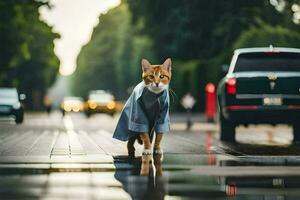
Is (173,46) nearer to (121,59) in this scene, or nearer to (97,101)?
(97,101)

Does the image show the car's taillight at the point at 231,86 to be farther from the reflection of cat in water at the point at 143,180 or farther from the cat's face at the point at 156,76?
the cat's face at the point at 156,76

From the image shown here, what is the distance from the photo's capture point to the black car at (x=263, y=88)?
18375 millimetres

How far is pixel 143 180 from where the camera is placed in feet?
35.2

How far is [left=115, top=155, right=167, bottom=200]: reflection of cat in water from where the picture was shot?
920cm

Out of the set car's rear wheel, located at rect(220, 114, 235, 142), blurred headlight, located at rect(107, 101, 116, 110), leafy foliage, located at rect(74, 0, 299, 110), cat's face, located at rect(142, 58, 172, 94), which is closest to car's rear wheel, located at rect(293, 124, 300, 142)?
car's rear wheel, located at rect(220, 114, 235, 142)

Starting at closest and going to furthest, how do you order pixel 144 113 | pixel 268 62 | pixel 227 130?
pixel 144 113 < pixel 268 62 < pixel 227 130

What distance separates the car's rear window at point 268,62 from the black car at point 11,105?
67.1ft

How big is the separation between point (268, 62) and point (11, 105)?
21036mm

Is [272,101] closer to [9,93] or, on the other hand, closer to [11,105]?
[11,105]

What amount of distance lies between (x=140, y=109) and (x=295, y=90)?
20.8 ft

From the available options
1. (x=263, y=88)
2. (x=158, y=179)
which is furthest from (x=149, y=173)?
(x=263, y=88)

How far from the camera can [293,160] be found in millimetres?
Answer: 13992

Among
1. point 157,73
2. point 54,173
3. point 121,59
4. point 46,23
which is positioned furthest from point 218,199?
point 121,59

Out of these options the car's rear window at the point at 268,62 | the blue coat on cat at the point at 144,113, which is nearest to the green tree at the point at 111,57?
the car's rear window at the point at 268,62
